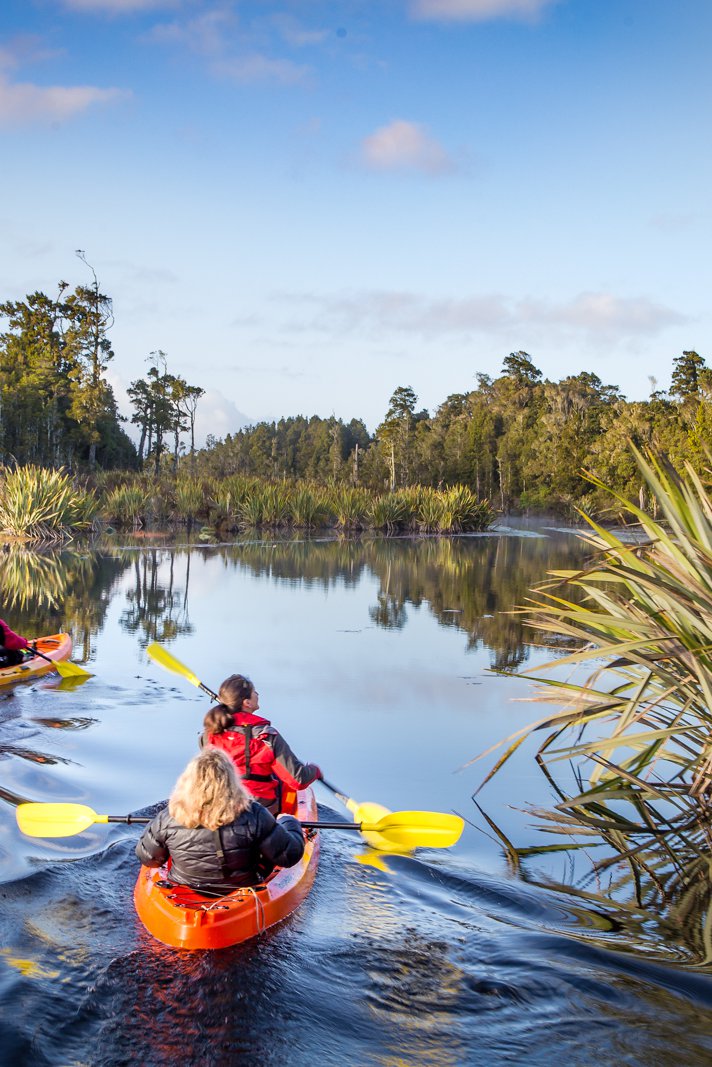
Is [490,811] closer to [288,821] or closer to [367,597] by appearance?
[288,821]

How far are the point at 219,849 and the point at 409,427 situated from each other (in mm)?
54794

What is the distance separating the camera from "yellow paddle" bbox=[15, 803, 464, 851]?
5637mm

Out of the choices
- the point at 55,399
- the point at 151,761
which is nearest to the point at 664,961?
the point at 151,761

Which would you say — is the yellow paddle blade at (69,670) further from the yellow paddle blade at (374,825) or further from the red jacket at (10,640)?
the yellow paddle blade at (374,825)

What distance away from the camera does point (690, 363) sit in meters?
51.0

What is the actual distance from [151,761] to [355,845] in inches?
96.4

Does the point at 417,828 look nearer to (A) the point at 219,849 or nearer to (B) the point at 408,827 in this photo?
(B) the point at 408,827

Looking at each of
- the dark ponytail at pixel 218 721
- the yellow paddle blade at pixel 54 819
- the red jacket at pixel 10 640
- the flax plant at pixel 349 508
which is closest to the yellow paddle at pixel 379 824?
the yellow paddle blade at pixel 54 819

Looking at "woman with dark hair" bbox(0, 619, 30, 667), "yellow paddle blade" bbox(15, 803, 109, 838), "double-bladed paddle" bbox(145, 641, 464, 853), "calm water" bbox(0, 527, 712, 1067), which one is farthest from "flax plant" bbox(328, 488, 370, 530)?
"yellow paddle blade" bbox(15, 803, 109, 838)

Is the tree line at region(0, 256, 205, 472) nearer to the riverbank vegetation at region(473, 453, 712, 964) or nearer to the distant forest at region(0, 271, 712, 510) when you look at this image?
the distant forest at region(0, 271, 712, 510)

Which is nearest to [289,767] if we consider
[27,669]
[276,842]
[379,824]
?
[379,824]

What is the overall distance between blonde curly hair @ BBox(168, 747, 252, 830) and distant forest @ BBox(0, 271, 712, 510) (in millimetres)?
33772

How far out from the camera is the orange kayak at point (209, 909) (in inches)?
176

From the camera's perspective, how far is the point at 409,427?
192ft
